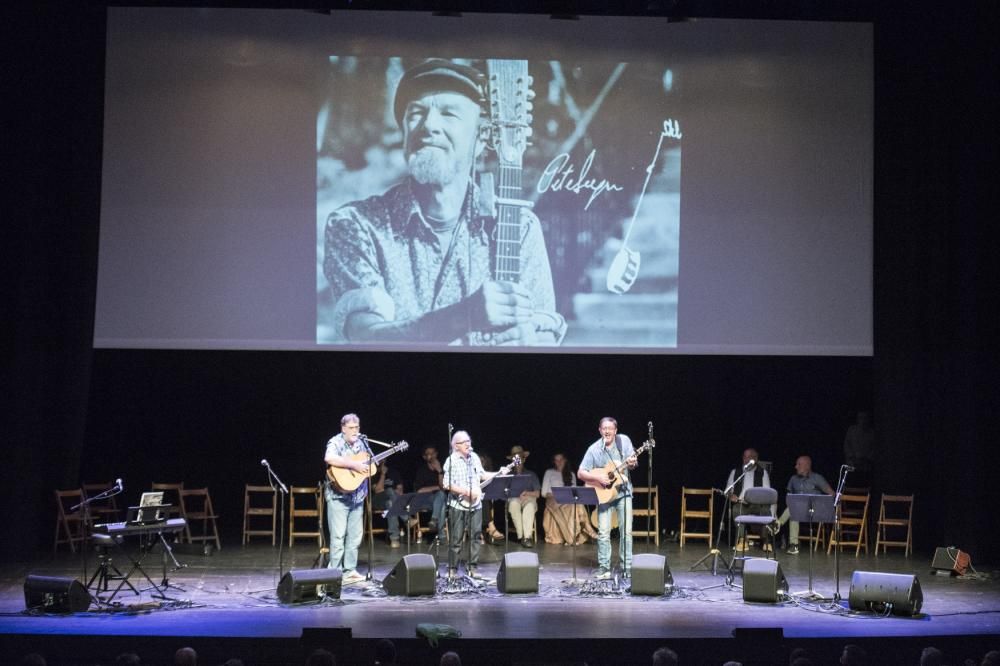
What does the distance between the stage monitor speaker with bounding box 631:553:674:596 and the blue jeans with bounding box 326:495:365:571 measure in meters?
2.40

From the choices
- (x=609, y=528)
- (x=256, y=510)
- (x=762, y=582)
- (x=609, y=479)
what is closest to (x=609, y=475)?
(x=609, y=479)

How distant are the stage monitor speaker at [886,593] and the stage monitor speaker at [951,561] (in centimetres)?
213

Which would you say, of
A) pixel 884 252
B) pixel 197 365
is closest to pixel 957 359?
pixel 884 252

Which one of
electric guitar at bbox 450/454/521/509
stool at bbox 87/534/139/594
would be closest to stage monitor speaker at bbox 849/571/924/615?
electric guitar at bbox 450/454/521/509

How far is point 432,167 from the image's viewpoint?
1162 cm

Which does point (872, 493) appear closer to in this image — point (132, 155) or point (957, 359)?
point (957, 359)

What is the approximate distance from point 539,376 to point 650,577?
15.0ft

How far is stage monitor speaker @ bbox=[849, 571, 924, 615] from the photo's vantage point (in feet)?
29.3

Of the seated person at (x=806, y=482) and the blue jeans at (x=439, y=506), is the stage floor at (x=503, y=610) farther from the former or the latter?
the seated person at (x=806, y=482)

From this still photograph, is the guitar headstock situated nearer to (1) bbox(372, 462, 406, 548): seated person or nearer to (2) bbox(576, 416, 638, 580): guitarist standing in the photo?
(2) bbox(576, 416, 638, 580): guitarist standing

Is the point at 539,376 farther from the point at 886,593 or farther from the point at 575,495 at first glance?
the point at 886,593

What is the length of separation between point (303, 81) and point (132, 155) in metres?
1.88

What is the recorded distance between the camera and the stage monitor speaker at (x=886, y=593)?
8.93 meters

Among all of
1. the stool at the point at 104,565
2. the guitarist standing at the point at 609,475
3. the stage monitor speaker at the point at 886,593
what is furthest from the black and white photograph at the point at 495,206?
the stage monitor speaker at the point at 886,593
